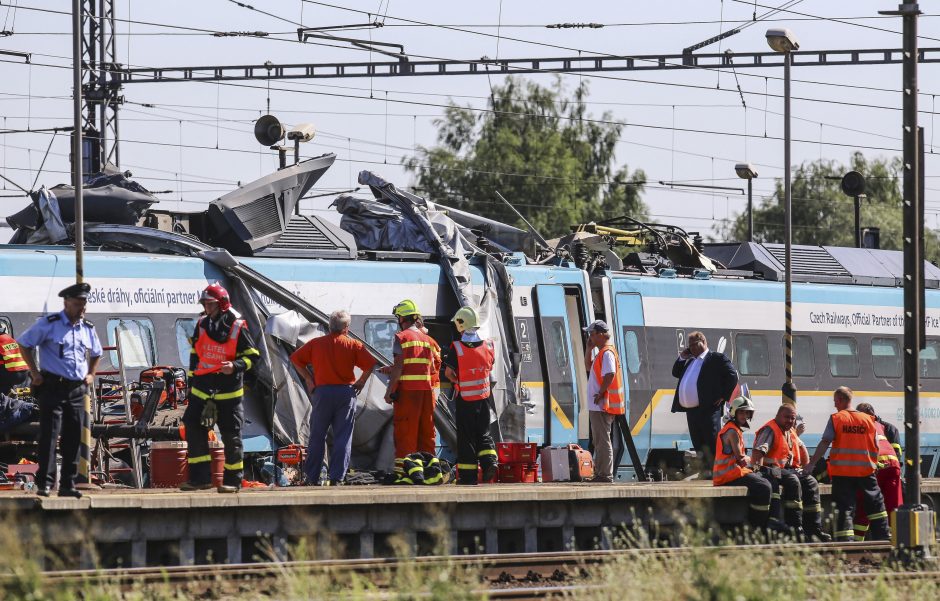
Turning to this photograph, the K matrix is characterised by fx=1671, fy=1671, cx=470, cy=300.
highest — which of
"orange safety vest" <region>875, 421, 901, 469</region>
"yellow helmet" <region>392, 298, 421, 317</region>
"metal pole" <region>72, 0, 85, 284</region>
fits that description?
"metal pole" <region>72, 0, 85, 284</region>

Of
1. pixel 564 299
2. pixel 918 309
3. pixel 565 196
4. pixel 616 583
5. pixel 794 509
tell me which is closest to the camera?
pixel 616 583

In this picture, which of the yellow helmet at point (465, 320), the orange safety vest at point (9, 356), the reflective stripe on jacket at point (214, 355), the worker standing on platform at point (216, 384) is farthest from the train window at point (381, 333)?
the reflective stripe on jacket at point (214, 355)

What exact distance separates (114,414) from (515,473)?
4444mm

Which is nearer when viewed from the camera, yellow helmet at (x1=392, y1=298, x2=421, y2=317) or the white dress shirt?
→ yellow helmet at (x1=392, y1=298, x2=421, y2=317)

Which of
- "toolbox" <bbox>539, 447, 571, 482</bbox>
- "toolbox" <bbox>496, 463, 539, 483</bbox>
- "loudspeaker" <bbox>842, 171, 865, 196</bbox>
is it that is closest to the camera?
"toolbox" <bbox>496, 463, 539, 483</bbox>

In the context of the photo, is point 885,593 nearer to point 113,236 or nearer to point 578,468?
point 578,468

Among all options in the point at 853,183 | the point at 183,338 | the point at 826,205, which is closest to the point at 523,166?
the point at 826,205

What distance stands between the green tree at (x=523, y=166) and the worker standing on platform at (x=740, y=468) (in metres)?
49.7

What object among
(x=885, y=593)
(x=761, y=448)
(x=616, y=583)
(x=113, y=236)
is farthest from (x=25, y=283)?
(x=885, y=593)

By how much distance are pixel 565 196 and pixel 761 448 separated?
Result: 51.9 meters

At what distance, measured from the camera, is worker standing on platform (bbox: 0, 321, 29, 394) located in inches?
611

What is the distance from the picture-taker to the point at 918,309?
14.7m

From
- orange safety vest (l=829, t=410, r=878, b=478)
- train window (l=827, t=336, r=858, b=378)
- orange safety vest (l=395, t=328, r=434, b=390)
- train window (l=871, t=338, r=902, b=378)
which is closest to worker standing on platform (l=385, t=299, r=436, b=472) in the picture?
orange safety vest (l=395, t=328, r=434, b=390)

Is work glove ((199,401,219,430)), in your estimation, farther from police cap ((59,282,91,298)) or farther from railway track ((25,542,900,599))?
railway track ((25,542,900,599))
